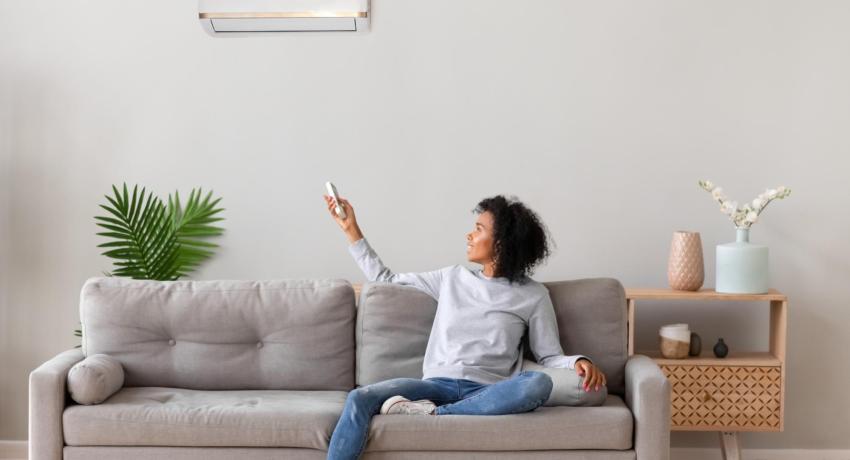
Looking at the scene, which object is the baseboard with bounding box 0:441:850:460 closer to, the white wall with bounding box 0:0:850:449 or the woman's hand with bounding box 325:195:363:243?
the white wall with bounding box 0:0:850:449

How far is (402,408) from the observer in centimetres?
275

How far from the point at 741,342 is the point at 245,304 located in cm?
200

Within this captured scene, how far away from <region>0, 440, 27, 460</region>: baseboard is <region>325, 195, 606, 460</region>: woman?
1778 millimetres

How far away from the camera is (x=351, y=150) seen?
12.7ft

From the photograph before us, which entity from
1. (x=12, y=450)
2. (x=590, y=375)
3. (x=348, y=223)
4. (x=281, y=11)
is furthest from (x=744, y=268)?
(x=12, y=450)

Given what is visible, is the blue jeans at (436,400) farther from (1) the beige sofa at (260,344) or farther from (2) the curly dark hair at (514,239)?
(2) the curly dark hair at (514,239)

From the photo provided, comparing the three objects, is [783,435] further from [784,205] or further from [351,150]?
[351,150]

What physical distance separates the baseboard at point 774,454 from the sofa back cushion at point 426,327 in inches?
37.6

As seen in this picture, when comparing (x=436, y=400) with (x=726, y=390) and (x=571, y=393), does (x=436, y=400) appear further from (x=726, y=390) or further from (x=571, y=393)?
(x=726, y=390)

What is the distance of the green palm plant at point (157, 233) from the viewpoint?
3686mm

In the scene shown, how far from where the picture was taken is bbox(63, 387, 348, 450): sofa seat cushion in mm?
2750

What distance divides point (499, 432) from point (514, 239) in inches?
26.8

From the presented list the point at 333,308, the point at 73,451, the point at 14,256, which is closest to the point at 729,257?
the point at 333,308

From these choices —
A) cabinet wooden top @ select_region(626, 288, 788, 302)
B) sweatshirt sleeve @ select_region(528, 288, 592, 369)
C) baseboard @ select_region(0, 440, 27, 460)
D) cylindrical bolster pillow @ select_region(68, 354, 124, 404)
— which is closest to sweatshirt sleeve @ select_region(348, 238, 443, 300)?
sweatshirt sleeve @ select_region(528, 288, 592, 369)
